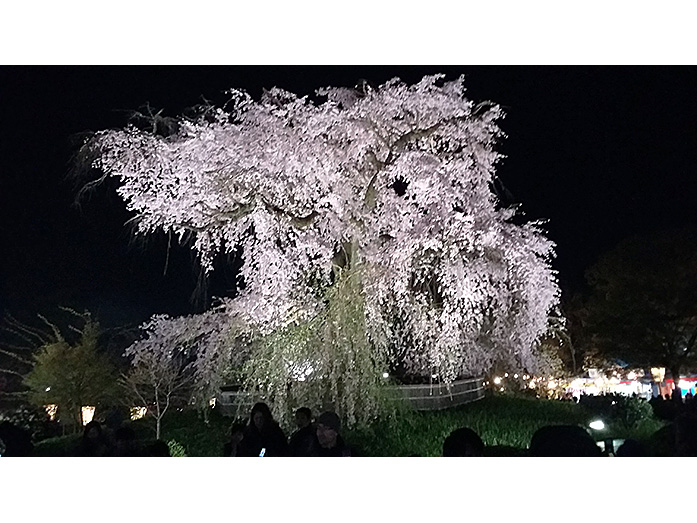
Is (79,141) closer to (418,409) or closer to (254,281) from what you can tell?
(254,281)

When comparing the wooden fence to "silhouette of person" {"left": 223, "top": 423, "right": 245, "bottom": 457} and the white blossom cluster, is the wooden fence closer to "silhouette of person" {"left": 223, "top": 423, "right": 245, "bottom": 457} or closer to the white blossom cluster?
the white blossom cluster

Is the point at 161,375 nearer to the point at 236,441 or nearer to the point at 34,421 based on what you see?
the point at 34,421

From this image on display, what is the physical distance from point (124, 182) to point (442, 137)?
3.08 meters

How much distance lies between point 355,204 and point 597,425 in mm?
2999

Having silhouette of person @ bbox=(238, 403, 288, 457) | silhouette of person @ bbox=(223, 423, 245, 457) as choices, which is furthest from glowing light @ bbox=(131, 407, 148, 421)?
silhouette of person @ bbox=(238, 403, 288, 457)

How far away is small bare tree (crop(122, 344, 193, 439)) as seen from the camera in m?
6.04

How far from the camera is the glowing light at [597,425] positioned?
18.5 feet


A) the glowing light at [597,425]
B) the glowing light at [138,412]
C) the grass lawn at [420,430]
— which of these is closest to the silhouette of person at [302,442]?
the grass lawn at [420,430]

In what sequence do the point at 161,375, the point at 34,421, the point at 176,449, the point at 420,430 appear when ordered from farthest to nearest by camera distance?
1. the point at 34,421
2. the point at 161,375
3. the point at 420,430
4. the point at 176,449

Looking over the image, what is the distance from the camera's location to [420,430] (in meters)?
5.56

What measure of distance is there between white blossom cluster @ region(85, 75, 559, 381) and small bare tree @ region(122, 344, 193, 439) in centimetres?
33

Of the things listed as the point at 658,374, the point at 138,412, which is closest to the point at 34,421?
the point at 138,412
